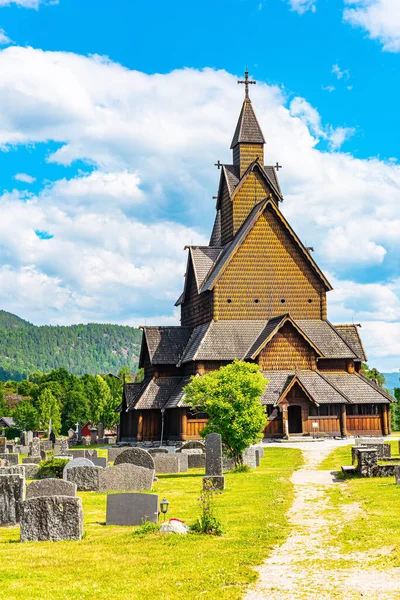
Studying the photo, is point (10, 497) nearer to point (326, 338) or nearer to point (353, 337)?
point (326, 338)

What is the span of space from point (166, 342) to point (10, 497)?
42.0 m

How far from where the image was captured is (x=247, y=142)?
64.4 meters

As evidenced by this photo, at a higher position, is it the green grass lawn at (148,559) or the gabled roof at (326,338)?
the gabled roof at (326,338)

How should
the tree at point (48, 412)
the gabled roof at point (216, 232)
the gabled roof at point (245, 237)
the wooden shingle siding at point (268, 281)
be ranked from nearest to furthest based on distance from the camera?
the wooden shingle siding at point (268, 281), the gabled roof at point (245, 237), the gabled roof at point (216, 232), the tree at point (48, 412)

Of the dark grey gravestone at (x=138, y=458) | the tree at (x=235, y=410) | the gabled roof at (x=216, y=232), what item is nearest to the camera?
the dark grey gravestone at (x=138, y=458)

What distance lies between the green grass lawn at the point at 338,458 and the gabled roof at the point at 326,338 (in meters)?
14.9

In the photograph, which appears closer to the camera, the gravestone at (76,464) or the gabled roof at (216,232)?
the gravestone at (76,464)

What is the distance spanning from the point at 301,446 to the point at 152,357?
17.4 metres

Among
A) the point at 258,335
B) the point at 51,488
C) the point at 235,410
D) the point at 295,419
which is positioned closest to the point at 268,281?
the point at 258,335

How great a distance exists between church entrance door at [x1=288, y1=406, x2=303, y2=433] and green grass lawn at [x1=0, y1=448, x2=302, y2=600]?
32.1 meters

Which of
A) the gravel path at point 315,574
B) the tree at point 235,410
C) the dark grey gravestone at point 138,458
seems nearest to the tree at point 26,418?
the tree at point 235,410

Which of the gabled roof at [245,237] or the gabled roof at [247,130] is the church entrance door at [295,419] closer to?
the gabled roof at [245,237]

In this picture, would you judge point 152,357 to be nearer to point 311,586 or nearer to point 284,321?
point 284,321

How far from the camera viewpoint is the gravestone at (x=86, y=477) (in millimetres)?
23453
